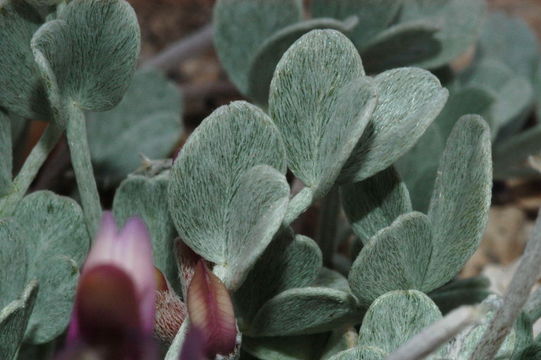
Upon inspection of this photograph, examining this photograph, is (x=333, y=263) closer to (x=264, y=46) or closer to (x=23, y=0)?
(x=264, y=46)

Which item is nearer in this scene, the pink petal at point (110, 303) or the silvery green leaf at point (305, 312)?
the pink petal at point (110, 303)

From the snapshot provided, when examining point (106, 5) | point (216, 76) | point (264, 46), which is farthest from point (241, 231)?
point (216, 76)

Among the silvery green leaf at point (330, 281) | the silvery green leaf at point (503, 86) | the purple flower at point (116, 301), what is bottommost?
the silvery green leaf at point (503, 86)

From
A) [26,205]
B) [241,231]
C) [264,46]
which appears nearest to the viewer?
[241,231]

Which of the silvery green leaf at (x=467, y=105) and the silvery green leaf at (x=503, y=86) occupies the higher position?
the silvery green leaf at (x=467, y=105)

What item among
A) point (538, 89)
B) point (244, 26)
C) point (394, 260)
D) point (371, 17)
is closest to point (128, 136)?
point (244, 26)

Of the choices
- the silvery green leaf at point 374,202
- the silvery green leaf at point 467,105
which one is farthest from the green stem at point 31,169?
the silvery green leaf at point 467,105

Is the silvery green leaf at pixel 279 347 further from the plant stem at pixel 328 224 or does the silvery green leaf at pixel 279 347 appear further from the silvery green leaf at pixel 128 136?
the silvery green leaf at pixel 128 136

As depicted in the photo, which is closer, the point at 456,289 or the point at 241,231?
the point at 241,231
